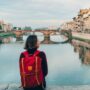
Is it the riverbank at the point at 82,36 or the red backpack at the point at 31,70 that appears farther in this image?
the riverbank at the point at 82,36

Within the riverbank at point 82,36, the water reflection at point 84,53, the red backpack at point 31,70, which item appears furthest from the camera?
the riverbank at point 82,36

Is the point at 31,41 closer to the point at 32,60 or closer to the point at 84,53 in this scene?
the point at 32,60

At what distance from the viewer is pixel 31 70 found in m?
4.29

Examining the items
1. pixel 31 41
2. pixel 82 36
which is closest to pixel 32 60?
pixel 31 41

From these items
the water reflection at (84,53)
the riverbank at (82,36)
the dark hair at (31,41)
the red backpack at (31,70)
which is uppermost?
the dark hair at (31,41)

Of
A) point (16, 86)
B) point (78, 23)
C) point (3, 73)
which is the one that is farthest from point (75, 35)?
point (16, 86)

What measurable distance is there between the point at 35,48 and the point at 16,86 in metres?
0.99

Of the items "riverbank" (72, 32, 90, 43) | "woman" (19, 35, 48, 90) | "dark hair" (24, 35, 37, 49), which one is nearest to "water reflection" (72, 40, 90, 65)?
"riverbank" (72, 32, 90, 43)

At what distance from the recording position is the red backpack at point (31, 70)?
4258 mm

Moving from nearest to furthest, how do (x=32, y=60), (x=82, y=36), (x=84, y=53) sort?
(x=32, y=60), (x=84, y=53), (x=82, y=36)

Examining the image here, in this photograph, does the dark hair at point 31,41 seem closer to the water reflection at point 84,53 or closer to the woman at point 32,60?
the woman at point 32,60

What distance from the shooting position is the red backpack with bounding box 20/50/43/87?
426 cm

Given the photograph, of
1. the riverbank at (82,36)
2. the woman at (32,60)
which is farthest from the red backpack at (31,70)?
the riverbank at (82,36)

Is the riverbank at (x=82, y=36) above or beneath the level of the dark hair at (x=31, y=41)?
beneath
